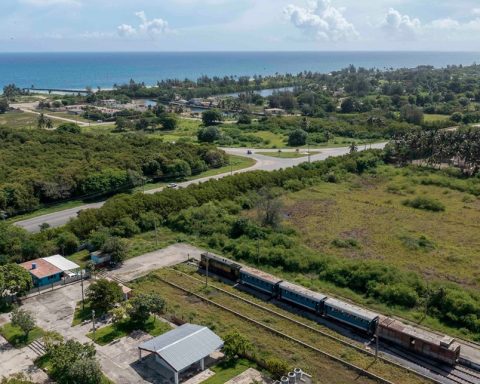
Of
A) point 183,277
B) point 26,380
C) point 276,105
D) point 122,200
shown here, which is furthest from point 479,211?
point 276,105

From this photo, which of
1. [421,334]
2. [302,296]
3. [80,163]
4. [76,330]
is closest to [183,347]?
[76,330]

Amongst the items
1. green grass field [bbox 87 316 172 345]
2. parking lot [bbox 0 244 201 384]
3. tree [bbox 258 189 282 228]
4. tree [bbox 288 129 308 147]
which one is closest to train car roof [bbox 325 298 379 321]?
green grass field [bbox 87 316 172 345]

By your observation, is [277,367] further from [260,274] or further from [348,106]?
[348,106]

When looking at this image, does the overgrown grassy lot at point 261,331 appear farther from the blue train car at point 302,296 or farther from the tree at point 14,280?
the tree at point 14,280

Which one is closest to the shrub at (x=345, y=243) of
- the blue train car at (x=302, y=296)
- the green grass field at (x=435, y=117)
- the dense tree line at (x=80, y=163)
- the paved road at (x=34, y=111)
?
the blue train car at (x=302, y=296)

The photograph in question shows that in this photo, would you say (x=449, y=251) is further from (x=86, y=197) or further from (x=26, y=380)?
(x=86, y=197)
